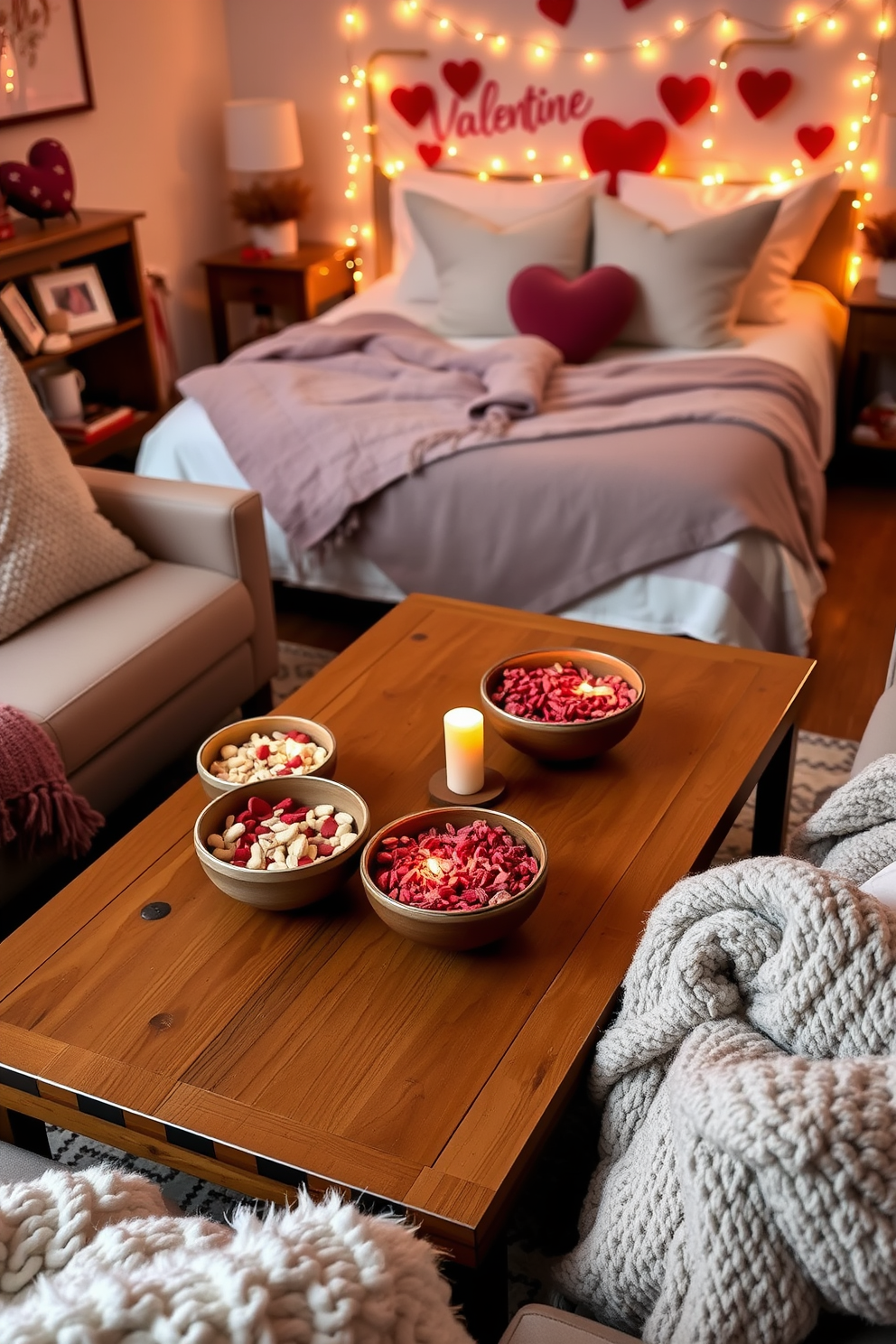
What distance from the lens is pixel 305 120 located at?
14.8 ft

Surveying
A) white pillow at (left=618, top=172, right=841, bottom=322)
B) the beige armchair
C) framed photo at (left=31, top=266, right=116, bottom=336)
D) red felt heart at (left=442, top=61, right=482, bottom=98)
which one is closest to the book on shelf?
framed photo at (left=31, top=266, right=116, bottom=336)

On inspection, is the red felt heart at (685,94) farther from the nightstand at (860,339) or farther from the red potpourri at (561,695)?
the red potpourri at (561,695)

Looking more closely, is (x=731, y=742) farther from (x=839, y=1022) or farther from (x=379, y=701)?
(x=839, y=1022)

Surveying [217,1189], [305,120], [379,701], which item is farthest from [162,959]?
[305,120]

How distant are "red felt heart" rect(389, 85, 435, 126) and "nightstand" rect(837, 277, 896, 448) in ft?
5.29

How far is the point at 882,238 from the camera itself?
12.0ft

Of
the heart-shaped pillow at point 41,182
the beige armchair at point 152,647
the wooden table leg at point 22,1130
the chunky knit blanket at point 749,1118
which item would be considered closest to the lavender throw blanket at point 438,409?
the beige armchair at point 152,647

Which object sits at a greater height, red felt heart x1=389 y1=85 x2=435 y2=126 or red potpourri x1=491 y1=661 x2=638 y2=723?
red felt heart x1=389 y1=85 x2=435 y2=126

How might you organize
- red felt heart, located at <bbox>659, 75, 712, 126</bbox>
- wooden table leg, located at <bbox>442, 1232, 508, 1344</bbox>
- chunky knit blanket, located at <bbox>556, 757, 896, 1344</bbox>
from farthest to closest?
1. red felt heart, located at <bbox>659, 75, 712, 126</bbox>
2. wooden table leg, located at <bbox>442, 1232, 508, 1344</bbox>
3. chunky knit blanket, located at <bbox>556, 757, 896, 1344</bbox>

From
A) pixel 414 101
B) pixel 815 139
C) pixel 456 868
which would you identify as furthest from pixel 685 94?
pixel 456 868

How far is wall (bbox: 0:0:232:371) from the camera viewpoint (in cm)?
390

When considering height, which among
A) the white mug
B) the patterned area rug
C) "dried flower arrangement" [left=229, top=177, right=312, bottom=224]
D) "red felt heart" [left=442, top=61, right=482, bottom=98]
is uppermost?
"red felt heart" [left=442, top=61, right=482, bottom=98]

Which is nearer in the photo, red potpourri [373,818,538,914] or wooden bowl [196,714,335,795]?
red potpourri [373,818,538,914]

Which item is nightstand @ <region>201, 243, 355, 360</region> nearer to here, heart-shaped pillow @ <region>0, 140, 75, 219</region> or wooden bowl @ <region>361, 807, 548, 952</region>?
heart-shaped pillow @ <region>0, 140, 75, 219</region>
